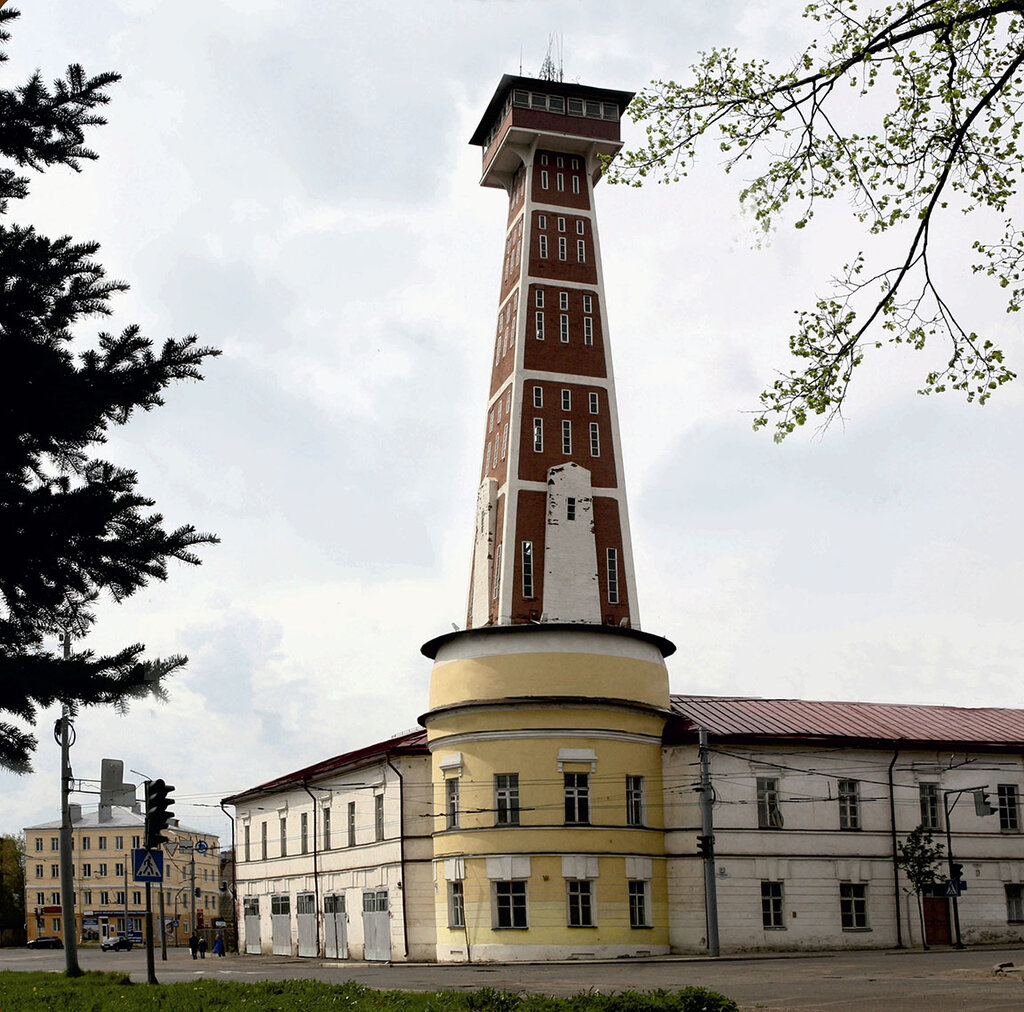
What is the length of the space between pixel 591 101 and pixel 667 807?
30.1 m

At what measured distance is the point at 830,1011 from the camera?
18.2 meters

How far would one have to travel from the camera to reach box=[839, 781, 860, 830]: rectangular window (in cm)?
4562

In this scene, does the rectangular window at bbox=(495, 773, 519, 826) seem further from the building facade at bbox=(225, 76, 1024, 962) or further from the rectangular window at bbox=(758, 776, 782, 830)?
the rectangular window at bbox=(758, 776, 782, 830)

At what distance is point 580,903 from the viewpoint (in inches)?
1647

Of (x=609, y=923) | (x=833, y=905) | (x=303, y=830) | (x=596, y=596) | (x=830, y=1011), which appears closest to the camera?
(x=830, y=1011)

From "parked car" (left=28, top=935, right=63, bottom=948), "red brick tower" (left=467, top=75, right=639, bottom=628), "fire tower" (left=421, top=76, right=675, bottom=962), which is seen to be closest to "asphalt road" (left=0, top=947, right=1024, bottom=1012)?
"fire tower" (left=421, top=76, right=675, bottom=962)

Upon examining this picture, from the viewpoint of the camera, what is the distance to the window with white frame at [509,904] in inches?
1636

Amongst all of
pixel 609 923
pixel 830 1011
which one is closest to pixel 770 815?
pixel 609 923

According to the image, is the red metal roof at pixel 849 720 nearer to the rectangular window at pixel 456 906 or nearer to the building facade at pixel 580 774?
the building facade at pixel 580 774

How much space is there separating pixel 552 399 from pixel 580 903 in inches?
769

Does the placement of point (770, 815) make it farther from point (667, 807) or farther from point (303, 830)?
point (303, 830)

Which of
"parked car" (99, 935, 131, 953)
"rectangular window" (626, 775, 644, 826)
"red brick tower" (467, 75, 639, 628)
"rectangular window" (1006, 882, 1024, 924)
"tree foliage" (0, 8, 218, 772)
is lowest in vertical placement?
"parked car" (99, 935, 131, 953)

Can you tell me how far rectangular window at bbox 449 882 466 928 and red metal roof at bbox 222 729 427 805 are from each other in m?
5.29

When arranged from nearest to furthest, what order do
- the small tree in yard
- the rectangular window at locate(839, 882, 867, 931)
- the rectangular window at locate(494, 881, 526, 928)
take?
the rectangular window at locate(494, 881, 526, 928)
the small tree in yard
the rectangular window at locate(839, 882, 867, 931)
